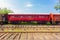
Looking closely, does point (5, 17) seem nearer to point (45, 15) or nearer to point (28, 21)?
point (28, 21)

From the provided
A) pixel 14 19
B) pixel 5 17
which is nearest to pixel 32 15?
pixel 14 19

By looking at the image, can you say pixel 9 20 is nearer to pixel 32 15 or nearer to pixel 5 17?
pixel 5 17

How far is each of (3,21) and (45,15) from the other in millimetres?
10588

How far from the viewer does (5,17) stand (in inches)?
1583

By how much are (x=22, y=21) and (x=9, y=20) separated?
3265mm

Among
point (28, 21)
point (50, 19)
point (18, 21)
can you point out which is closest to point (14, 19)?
point (18, 21)

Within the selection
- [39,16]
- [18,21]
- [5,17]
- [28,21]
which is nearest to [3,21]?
[5,17]

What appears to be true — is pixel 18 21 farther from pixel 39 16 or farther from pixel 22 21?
pixel 39 16

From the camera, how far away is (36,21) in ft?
127

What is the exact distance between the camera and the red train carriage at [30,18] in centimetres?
3807

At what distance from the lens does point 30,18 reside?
3856 cm

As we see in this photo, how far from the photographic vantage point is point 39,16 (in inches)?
1499

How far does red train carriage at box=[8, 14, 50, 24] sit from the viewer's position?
125ft

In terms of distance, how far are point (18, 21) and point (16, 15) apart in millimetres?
1574
